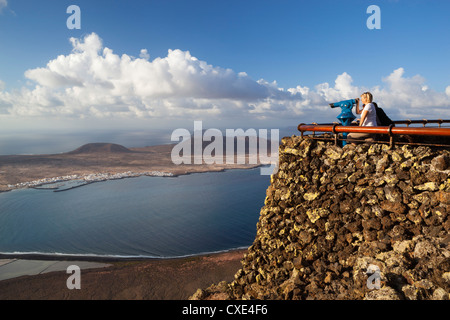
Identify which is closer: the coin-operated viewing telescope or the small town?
the coin-operated viewing telescope

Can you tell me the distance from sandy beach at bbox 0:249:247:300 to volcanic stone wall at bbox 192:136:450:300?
1776 centimetres

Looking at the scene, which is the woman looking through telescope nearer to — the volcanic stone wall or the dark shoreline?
the volcanic stone wall

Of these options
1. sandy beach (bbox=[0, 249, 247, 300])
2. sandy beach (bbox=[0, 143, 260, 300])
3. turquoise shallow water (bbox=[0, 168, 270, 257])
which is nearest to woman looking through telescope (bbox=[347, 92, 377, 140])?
sandy beach (bbox=[0, 249, 247, 300])

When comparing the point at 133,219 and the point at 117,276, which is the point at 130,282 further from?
the point at 133,219

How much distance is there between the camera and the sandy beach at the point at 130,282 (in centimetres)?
2128

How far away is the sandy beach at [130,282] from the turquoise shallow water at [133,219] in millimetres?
7466

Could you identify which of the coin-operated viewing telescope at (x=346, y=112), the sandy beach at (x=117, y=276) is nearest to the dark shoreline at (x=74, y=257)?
the sandy beach at (x=117, y=276)

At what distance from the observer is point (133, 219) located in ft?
153

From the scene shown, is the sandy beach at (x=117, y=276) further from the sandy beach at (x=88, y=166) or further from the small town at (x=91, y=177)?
the sandy beach at (x=88, y=166)

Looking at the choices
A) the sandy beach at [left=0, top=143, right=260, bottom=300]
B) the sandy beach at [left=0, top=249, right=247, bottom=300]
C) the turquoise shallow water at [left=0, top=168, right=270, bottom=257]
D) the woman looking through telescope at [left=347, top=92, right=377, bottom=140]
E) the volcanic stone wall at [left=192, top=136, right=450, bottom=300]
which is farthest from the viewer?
the turquoise shallow water at [left=0, top=168, right=270, bottom=257]

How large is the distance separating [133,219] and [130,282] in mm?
25340

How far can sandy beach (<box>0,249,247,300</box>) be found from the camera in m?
21.3

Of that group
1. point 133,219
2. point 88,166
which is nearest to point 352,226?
point 133,219
